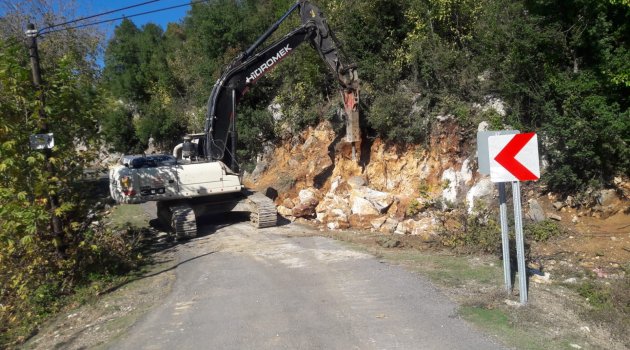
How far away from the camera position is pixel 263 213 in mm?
13234

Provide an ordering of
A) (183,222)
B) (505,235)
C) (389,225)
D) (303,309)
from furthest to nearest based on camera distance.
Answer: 1. (389,225)
2. (183,222)
3. (303,309)
4. (505,235)

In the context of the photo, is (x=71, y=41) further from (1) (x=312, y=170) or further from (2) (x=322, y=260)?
(2) (x=322, y=260)

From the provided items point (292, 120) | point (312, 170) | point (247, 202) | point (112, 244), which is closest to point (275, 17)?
point (292, 120)

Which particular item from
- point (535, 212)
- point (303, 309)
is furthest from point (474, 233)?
point (303, 309)

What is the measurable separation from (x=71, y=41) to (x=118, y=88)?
1694 centimetres

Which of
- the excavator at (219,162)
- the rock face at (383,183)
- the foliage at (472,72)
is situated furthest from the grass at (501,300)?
the excavator at (219,162)

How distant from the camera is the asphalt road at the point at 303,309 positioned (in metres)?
5.42

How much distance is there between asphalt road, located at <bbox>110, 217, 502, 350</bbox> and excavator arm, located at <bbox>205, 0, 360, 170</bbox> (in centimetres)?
510

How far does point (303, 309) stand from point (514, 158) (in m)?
3.12

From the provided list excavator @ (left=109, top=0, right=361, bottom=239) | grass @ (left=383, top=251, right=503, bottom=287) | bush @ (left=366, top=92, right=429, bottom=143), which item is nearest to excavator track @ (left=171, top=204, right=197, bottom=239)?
excavator @ (left=109, top=0, right=361, bottom=239)

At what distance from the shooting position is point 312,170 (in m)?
18.1

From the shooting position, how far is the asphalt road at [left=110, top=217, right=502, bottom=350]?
17.8 ft

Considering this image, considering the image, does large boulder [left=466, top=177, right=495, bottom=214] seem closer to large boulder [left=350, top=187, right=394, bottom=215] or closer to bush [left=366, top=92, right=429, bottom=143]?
large boulder [left=350, top=187, right=394, bottom=215]

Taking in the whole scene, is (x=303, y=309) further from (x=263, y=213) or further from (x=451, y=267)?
(x=263, y=213)
